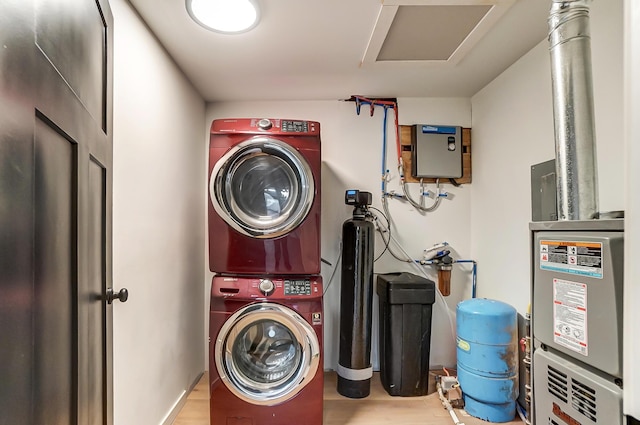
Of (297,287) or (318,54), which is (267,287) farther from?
(318,54)

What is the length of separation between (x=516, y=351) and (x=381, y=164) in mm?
1626

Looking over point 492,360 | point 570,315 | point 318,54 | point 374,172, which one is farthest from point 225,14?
point 492,360

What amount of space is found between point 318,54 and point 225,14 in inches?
24.1

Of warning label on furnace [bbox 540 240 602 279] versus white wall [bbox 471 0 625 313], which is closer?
warning label on furnace [bbox 540 240 602 279]

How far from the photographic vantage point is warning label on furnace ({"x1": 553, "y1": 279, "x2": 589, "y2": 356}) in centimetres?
99

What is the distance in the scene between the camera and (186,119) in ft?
7.86

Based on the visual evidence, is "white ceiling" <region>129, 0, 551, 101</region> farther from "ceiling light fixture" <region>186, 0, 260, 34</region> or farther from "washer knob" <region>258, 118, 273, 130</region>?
"washer knob" <region>258, 118, 273, 130</region>

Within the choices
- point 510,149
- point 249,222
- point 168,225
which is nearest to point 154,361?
point 168,225

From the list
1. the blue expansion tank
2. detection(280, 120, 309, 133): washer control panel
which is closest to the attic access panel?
detection(280, 120, 309, 133): washer control panel

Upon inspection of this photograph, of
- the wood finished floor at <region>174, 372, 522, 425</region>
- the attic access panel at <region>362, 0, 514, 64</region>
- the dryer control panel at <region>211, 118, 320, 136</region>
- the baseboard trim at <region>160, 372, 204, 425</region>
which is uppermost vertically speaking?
the attic access panel at <region>362, 0, 514, 64</region>

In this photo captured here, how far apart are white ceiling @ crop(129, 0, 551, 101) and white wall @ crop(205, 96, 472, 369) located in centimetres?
11

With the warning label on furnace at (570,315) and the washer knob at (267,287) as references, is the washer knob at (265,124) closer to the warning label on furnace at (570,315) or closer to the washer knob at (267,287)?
the washer knob at (267,287)

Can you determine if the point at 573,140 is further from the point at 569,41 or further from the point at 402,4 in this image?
the point at 402,4

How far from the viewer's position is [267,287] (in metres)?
1.98
